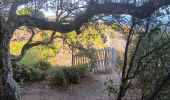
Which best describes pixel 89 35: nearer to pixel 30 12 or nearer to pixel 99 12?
pixel 30 12

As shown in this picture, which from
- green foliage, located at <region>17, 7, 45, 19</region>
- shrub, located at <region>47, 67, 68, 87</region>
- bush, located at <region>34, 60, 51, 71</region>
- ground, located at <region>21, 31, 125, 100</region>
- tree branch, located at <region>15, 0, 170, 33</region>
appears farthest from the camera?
bush, located at <region>34, 60, 51, 71</region>

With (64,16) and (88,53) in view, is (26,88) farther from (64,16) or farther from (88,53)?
(64,16)

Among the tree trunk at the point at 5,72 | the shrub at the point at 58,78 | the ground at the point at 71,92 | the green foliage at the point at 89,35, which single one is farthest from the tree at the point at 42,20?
the shrub at the point at 58,78

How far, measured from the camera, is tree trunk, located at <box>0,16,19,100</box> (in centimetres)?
632

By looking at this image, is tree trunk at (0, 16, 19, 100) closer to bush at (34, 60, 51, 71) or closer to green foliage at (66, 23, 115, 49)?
green foliage at (66, 23, 115, 49)

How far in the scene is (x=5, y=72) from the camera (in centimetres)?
655

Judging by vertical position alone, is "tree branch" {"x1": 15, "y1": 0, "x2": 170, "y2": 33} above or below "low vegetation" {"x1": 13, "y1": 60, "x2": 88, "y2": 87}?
above

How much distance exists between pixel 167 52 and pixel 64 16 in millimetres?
5105

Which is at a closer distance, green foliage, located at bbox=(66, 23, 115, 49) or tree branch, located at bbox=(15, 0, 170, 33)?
tree branch, located at bbox=(15, 0, 170, 33)

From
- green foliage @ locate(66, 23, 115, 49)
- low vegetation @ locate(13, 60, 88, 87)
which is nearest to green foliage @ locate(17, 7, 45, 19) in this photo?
green foliage @ locate(66, 23, 115, 49)

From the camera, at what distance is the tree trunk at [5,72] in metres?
6.32

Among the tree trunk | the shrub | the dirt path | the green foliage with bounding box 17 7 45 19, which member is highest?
the green foliage with bounding box 17 7 45 19

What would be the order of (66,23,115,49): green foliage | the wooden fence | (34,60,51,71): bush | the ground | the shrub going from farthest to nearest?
the wooden fence
(34,60,51,71): bush
the shrub
the ground
(66,23,115,49): green foliage

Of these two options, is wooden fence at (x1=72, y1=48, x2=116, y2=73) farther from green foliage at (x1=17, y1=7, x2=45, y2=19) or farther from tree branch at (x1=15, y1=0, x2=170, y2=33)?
tree branch at (x1=15, y1=0, x2=170, y2=33)
